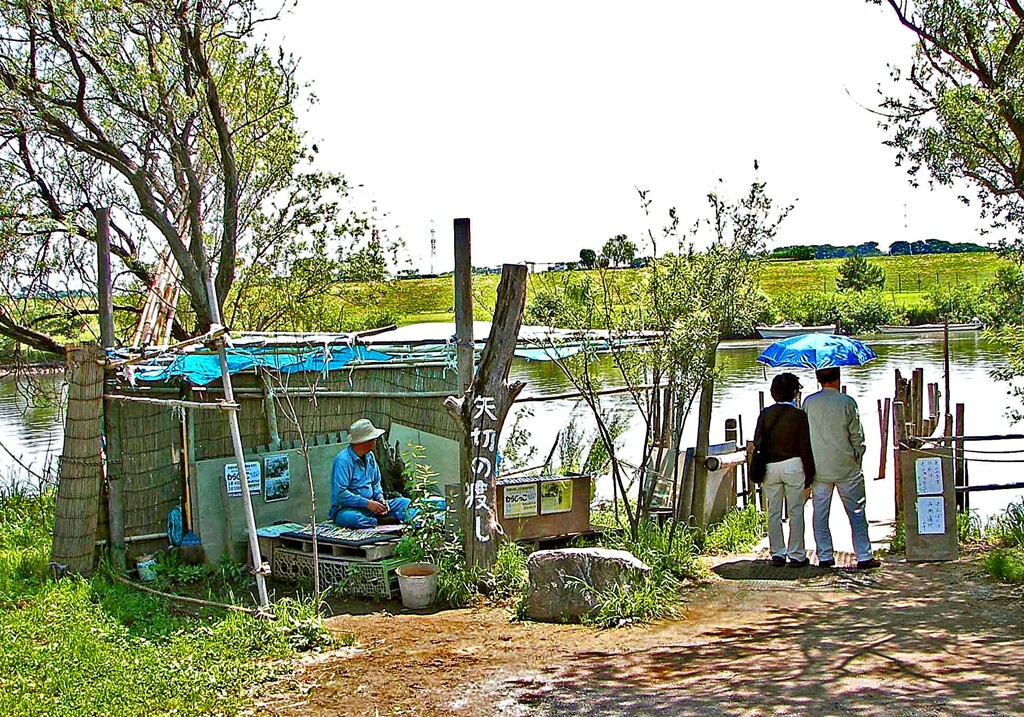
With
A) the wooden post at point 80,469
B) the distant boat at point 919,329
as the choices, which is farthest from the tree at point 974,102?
the distant boat at point 919,329

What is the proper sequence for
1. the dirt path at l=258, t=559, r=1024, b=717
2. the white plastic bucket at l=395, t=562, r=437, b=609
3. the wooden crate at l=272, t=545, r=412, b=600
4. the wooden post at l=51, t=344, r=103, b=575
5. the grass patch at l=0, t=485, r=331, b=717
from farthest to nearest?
the wooden crate at l=272, t=545, r=412, b=600 < the wooden post at l=51, t=344, r=103, b=575 < the white plastic bucket at l=395, t=562, r=437, b=609 < the grass patch at l=0, t=485, r=331, b=717 < the dirt path at l=258, t=559, r=1024, b=717

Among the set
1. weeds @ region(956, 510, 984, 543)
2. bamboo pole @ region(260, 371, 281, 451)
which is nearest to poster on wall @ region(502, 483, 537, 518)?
bamboo pole @ region(260, 371, 281, 451)

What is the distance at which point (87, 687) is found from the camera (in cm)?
532

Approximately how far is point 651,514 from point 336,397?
3.19 meters

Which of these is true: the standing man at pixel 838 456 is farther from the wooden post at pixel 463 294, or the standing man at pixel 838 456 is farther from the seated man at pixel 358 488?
the seated man at pixel 358 488

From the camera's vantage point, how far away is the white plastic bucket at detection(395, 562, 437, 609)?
7430mm

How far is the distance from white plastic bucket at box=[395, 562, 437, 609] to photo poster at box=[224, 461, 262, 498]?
1825 mm

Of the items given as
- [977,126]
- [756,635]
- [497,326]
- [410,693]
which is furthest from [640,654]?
[977,126]

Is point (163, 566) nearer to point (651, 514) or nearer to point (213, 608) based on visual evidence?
point (213, 608)

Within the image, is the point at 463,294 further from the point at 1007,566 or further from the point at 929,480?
the point at 1007,566

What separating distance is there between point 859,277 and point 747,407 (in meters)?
39.4

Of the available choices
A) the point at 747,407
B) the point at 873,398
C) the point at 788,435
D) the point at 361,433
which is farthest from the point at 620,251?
the point at 873,398

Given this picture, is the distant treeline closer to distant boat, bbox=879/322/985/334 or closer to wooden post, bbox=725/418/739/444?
distant boat, bbox=879/322/985/334

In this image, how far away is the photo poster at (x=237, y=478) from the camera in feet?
28.5
